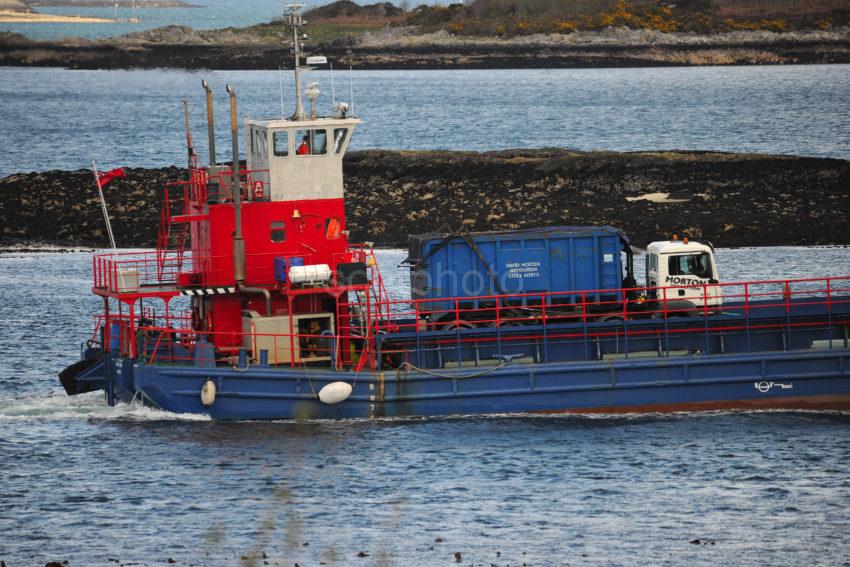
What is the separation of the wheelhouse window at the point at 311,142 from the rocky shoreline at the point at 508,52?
412 feet

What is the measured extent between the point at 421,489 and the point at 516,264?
7.21 metres

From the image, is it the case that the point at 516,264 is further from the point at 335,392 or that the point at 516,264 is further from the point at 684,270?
the point at 335,392

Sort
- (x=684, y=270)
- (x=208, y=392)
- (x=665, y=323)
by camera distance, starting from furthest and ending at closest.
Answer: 1. (x=684, y=270)
2. (x=665, y=323)
3. (x=208, y=392)

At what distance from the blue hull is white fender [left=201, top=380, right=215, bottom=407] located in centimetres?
16

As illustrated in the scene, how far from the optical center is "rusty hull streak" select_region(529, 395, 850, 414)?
3084 centimetres

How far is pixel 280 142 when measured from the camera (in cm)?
3117

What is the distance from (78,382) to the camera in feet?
105

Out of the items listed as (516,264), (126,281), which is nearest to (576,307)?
(516,264)

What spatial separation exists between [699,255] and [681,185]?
2845 cm

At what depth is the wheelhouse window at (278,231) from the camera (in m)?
31.2

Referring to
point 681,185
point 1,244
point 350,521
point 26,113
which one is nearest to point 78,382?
point 350,521

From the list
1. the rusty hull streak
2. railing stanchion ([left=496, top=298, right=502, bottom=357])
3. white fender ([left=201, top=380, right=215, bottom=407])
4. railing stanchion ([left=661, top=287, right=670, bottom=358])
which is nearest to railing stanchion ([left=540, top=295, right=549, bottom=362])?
railing stanchion ([left=496, top=298, right=502, bottom=357])

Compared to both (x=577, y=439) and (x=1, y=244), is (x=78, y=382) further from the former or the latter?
(x=1, y=244)

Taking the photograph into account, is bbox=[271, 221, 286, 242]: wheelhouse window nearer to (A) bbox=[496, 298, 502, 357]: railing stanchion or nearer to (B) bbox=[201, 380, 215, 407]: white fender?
(B) bbox=[201, 380, 215, 407]: white fender
